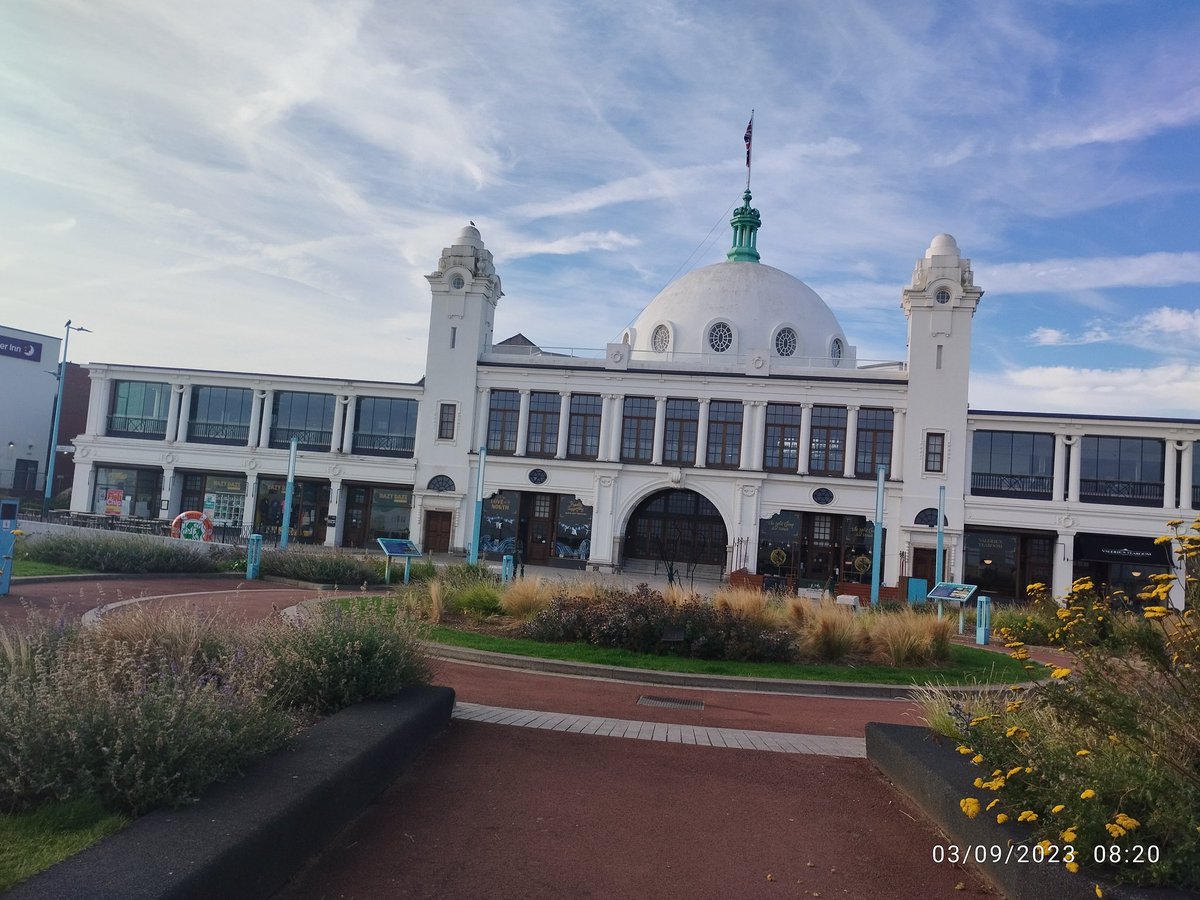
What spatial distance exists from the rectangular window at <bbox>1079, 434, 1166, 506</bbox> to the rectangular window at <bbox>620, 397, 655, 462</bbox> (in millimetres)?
18273

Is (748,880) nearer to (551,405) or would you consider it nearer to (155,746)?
(155,746)

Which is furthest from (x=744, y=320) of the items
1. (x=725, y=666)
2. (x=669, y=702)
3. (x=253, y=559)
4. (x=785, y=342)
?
(x=669, y=702)

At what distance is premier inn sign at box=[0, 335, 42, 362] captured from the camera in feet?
171

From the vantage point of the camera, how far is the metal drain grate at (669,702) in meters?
11.2

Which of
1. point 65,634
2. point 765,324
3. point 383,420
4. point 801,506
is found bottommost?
point 65,634

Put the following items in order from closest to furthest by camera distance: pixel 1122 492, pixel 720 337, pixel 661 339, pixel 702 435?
pixel 1122 492
pixel 702 435
pixel 720 337
pixel 661 339

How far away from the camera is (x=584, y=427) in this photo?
41.2 m

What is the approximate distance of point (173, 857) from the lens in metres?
4.11

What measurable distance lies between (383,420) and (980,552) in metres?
28.0

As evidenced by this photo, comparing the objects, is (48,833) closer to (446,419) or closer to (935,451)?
(935,451)

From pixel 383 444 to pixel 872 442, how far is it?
22.9m

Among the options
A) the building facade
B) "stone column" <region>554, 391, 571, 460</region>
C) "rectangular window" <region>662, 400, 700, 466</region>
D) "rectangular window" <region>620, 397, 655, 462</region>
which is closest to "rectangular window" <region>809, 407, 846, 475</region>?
the building facade

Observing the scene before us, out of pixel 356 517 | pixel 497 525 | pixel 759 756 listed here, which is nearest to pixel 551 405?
pixel 497 525

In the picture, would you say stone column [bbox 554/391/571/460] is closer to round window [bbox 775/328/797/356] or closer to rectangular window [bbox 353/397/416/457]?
rectangular window [bbox 353/397/416/457]
